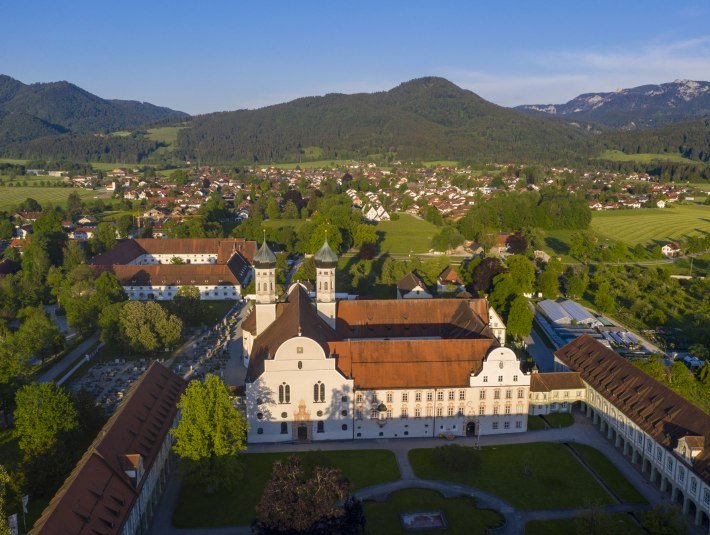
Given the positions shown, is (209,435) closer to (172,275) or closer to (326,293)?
(326,293)

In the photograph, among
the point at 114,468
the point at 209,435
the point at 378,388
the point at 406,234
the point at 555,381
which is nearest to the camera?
the point at 114,468

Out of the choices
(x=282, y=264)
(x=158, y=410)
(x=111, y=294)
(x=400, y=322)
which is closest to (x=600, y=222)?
(x=282, y=264)

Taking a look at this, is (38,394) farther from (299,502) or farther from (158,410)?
(299,502)

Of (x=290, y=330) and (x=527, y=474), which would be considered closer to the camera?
(x=527, y=474)

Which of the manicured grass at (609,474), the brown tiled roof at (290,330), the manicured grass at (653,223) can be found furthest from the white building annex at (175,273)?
the manicured grass at (653,223)

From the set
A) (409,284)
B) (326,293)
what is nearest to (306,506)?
(326,293)

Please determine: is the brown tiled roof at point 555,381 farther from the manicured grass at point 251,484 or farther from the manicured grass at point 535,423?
the manicured grass at point 251,484
